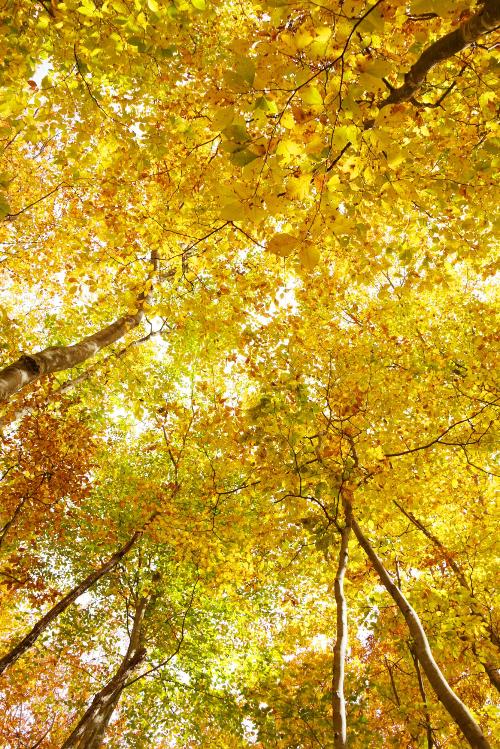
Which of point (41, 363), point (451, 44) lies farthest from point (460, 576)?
point (451, 44)

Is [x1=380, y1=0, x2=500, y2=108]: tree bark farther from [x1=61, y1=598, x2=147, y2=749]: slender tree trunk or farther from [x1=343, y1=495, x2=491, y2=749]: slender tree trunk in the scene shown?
[x1=61, y1=598, x2=147, y2=749]: slender tree trunk

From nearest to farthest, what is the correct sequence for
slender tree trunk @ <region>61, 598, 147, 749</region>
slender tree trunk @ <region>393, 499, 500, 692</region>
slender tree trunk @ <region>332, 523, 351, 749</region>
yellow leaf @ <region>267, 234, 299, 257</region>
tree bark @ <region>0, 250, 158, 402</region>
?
yellow leaf @ <region>267, 234, 299, 257</region> < slender tree trunk @ <region>332, 523, 351, 749</region> < tree bark @ <region>0, 250, 158, 402</region> < slender tree trunk @ <region>393, 499, 500, 692</region> < slender tree trunk @ <region>61, 598, 147, 749</region>

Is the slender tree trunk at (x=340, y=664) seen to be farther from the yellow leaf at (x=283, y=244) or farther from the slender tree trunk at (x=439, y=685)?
the yellow leaf at (x=283, y=244)

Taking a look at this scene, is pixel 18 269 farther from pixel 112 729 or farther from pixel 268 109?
pixel 112 729

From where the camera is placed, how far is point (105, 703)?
267 inches

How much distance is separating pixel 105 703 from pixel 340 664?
16.3 ft

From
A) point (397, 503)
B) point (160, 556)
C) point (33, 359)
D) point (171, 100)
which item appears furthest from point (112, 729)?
point (171, 100)

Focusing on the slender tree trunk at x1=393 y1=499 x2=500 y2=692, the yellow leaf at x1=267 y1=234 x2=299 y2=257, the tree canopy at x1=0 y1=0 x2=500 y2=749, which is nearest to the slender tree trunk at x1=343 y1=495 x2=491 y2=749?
the tree canopy at x1=0 y1=0 x2=500 y2=749

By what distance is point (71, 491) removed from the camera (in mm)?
7324

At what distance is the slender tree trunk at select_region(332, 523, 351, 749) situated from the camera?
3703 millimetres

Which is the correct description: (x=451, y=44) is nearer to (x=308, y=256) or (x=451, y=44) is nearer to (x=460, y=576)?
(x=308, y=256)

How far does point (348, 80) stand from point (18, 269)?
11.6m

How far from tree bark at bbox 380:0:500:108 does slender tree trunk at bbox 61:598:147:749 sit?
880 cm

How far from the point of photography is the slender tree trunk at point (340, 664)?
3703 millimetres
